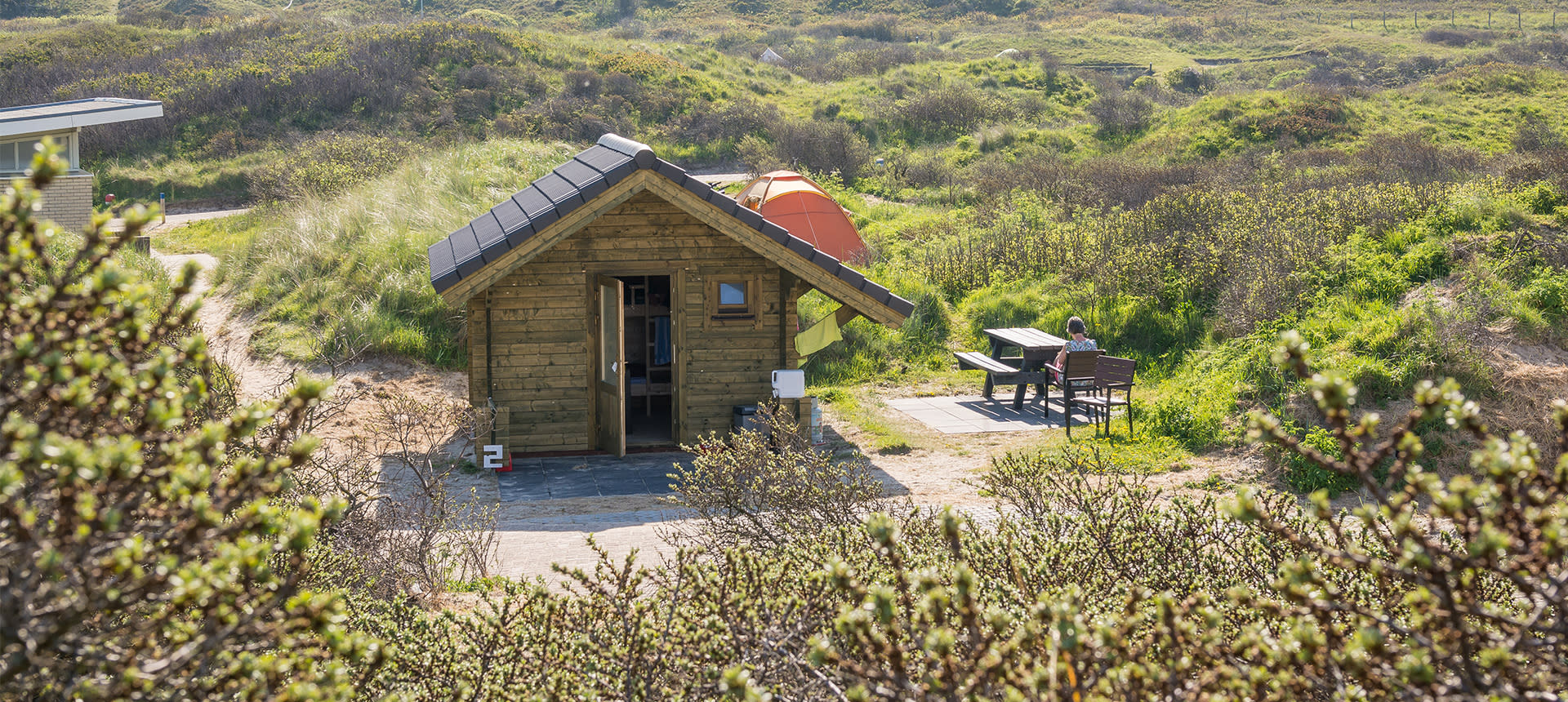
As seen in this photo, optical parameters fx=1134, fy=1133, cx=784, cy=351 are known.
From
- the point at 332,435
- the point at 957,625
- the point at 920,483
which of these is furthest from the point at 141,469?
the point at 332,435

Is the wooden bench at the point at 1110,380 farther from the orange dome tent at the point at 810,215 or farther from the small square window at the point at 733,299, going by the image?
the orange dome tent at the point at 810,215

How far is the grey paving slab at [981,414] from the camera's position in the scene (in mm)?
11516

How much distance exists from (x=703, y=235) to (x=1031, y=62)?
38.0m

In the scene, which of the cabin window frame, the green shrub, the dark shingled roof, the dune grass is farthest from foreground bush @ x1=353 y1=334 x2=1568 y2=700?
the dune grass

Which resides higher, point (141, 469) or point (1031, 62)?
point (1031, 62)

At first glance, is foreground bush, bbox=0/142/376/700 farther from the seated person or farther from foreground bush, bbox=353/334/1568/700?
the seated person

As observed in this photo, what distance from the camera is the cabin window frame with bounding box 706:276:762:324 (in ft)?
34.7

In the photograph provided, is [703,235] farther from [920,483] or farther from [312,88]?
[312,88]

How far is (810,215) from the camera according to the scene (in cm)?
1892

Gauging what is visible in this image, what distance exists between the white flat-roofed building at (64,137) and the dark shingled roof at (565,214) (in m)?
11.0

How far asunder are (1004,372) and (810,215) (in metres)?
7.61

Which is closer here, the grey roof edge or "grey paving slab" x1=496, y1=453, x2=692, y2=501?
"grey paving slab" x1=496, y1=453, x2=692, y2=501

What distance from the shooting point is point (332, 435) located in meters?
11.0

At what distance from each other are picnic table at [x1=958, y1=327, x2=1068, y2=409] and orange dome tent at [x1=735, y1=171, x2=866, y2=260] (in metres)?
5.30
